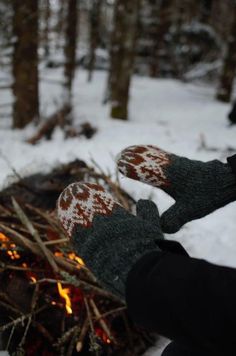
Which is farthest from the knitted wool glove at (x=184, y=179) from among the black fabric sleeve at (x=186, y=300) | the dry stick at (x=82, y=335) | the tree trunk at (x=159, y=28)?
the tree trunk at (x=159, y=28)

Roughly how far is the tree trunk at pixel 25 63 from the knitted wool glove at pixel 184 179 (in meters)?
4.69

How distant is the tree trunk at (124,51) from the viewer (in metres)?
6.30

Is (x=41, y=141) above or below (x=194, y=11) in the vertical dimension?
below

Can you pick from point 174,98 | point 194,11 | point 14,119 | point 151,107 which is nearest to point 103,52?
point 194,11

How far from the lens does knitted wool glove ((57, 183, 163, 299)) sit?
1286mm

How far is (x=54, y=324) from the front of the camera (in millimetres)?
2232

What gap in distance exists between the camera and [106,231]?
140 centimetres

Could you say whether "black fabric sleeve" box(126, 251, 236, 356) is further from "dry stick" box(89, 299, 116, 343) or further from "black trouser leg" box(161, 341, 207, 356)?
"dry stick" box(89, 299, 116, 343)

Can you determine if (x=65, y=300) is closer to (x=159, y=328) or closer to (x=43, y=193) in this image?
(x=159, y=328)

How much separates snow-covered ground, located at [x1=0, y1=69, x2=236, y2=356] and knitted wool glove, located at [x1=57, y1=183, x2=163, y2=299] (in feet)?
3.60

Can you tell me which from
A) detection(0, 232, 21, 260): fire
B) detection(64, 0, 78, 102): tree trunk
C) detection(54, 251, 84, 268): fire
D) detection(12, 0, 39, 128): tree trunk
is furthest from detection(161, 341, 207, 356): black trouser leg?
detection(64, 0, 78, 102): tree trunk

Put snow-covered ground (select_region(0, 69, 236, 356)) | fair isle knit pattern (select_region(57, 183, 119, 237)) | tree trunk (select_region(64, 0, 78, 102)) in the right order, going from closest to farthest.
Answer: fair isle knit pattern (select_region(57, 183, 119, 237)) < snow-covered ground (select_region(0, 69, 236, 356)) < tree trunk (select_region(64, 0, 78, 102))

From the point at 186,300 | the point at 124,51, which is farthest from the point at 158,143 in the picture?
the point at 186,300

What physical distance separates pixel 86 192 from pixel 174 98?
8820mm
